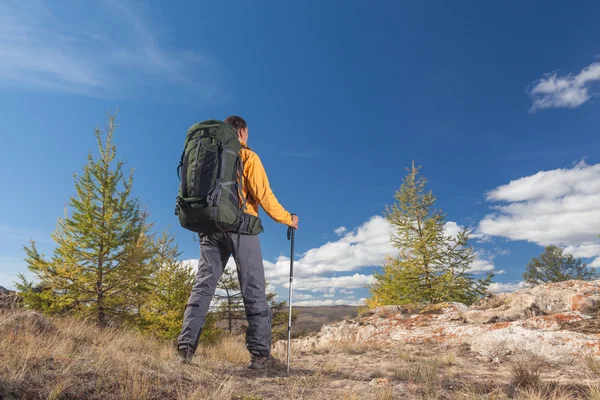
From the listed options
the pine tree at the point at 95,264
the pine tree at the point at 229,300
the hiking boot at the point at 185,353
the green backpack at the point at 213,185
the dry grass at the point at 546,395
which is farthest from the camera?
the pine tree at the point at 229,300

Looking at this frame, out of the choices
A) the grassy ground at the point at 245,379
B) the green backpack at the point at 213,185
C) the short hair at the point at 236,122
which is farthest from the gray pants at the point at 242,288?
the short hair at the point at 236,122

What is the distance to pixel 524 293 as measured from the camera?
770 cm

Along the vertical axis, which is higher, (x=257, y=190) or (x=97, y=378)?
(x=257, y=190)

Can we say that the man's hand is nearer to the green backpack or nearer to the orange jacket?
the orange jacket

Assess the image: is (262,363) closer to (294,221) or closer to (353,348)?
(294,221)

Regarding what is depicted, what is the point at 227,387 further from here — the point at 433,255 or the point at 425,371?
the point at 433,255

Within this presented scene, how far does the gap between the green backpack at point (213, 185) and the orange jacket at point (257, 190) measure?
0.14 meters

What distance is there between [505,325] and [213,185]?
17.6 ft

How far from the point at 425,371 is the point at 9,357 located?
3733mm

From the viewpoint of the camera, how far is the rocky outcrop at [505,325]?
5258mm

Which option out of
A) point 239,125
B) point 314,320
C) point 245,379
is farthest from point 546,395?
point 314,320

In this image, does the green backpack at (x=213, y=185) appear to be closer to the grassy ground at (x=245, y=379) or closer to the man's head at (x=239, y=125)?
the man's head at (x=239, y=125)

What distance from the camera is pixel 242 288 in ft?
14.3

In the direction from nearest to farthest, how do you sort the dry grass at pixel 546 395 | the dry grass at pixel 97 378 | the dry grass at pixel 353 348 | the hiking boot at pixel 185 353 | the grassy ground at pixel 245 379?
the dry grass at pixel 97 378, the grassy ground at pixel 245 379, the dry grass at pixel 546 395, the hiking boot at pixel 185 353, the dry grass at pixel 353 348
